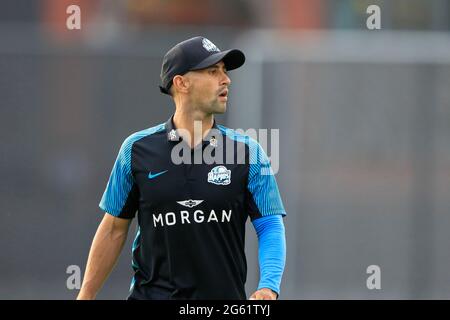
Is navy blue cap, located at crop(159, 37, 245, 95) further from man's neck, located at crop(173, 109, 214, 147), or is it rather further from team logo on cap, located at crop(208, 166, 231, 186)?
team logo on cap, located at crop(208, 166, 231, 186)

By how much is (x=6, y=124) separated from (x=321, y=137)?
7.91ft

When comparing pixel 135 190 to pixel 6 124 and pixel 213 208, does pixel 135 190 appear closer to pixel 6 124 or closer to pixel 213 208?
pixel 213 208

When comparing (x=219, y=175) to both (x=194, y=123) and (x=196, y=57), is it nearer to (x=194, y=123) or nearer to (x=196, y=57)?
(x=194, y=123)

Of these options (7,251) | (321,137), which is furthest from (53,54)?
(321,137)

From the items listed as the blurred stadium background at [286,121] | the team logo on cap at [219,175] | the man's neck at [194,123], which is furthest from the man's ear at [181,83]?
the blurred stadium background at [286,121]

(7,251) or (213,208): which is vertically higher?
(213,208)

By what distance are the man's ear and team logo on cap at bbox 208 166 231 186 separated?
0.41 meters

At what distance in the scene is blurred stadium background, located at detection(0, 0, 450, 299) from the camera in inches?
280

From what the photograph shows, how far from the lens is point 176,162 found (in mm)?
4211

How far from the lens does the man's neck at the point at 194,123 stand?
428cm

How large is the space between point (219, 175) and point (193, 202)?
0.17 metres

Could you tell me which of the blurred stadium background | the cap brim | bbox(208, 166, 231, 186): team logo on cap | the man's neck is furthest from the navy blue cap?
the blurred stadium background

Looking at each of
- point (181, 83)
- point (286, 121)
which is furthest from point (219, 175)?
point (286, 121)

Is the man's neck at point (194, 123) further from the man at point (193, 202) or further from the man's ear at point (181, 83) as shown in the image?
the man's ear at point (181, 83)
